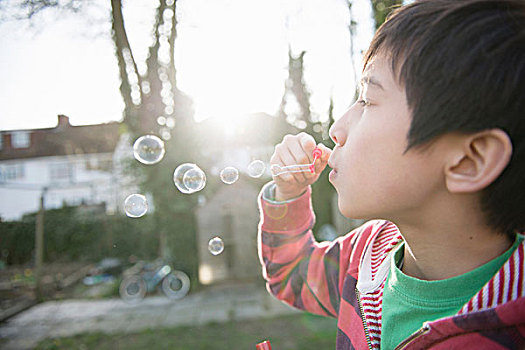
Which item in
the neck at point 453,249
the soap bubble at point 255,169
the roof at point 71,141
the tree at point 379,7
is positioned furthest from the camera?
the roof at point 71,141

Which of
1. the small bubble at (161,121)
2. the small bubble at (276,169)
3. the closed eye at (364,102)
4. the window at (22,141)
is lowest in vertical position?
the small bubble at (276,169)

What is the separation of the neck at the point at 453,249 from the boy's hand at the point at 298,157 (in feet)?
1.02

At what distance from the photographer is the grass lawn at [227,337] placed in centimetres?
396

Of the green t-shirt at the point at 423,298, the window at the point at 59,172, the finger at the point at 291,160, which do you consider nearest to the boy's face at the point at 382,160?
the green t-shirt at the point at 423,298

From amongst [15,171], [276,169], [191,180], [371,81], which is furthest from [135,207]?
[15,171]

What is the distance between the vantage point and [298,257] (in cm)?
111

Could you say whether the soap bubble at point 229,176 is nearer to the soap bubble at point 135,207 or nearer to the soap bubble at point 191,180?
the soap bubble at point 191,180

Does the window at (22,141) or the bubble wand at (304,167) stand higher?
the window at (22,141)

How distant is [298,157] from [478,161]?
439 millimetres

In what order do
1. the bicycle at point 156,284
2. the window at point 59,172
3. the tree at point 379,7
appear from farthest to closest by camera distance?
the window at point 59,172, the bicycle at point 156,284, the tree at point 379,7

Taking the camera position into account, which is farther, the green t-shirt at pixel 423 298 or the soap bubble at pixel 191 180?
the soap bubble at pixel 191 180

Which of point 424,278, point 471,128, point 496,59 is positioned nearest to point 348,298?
point 424,278

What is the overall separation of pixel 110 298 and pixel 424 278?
627 centimetres

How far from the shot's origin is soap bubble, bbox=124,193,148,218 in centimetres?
163
